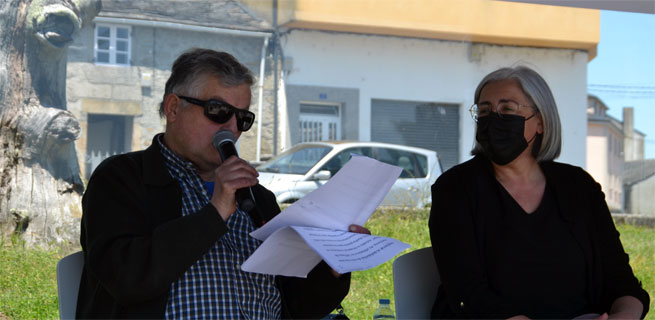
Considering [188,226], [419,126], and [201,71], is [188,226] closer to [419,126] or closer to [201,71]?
[201,71]

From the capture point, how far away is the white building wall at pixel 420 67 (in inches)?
363

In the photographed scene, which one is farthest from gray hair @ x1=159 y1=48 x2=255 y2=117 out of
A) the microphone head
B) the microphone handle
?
the microphone handle

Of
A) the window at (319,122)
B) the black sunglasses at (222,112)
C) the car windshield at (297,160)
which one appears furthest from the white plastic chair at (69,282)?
the window at (319,122)

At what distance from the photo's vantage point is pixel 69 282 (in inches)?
90.0

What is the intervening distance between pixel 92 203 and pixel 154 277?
0.34 meters

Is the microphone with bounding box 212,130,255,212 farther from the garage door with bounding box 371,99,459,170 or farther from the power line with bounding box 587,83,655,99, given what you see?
the power line with bounding box 587,83,655,99

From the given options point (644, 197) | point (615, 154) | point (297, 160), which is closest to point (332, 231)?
point (297, 160)

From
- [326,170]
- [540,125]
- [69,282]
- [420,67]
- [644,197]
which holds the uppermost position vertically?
[420,67]

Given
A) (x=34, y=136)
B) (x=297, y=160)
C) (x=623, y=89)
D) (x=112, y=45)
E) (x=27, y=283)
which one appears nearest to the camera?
(x=27, y=283)

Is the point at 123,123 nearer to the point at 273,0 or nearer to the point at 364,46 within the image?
the point at 273,0

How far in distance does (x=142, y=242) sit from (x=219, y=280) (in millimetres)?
323

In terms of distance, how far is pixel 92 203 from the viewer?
6.74 feet

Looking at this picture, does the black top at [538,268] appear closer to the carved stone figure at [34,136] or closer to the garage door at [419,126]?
the carved stone figure at [34,136]

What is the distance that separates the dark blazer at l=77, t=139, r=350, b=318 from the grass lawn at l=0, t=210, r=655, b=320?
2720 millimetres
